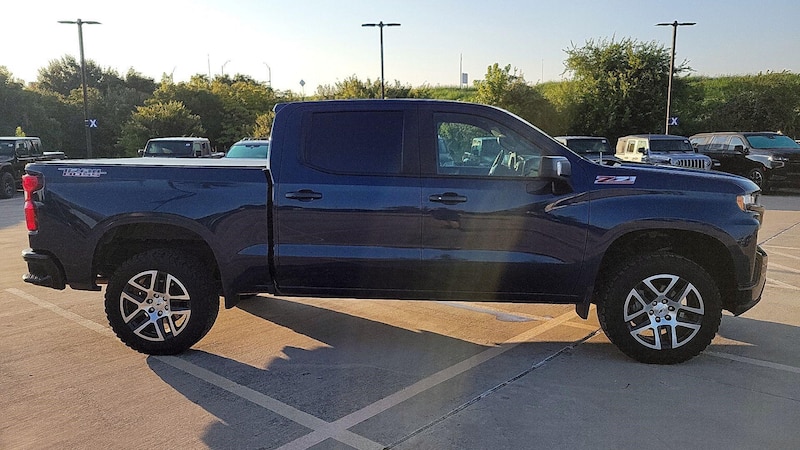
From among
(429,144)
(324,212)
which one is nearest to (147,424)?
(324,212)

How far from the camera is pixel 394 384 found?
4117mm

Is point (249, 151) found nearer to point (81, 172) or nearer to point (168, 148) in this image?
point (168, 148)

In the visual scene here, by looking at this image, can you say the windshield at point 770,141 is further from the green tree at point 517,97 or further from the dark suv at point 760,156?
the green tree at point 517,97

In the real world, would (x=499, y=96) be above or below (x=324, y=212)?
above

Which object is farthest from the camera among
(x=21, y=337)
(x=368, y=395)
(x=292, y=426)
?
(x=21, y=337)

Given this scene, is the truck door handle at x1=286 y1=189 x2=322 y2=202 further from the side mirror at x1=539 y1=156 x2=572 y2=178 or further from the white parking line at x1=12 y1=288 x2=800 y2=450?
the side mirror at x1=539 y1=156 x2=572 y2=178

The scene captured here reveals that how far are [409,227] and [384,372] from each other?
3.55 feet

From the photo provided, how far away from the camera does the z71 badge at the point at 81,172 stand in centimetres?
464

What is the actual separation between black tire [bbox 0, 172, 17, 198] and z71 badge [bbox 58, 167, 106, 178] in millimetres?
17136

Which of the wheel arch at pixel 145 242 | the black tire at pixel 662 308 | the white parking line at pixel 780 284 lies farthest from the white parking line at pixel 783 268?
the wheel arch at pixel 145 242

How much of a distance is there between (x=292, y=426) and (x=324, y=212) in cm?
160

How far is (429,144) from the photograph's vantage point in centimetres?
451

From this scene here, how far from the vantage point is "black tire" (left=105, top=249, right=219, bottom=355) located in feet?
15.2

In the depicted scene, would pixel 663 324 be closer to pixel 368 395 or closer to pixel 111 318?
pixel 368 395
